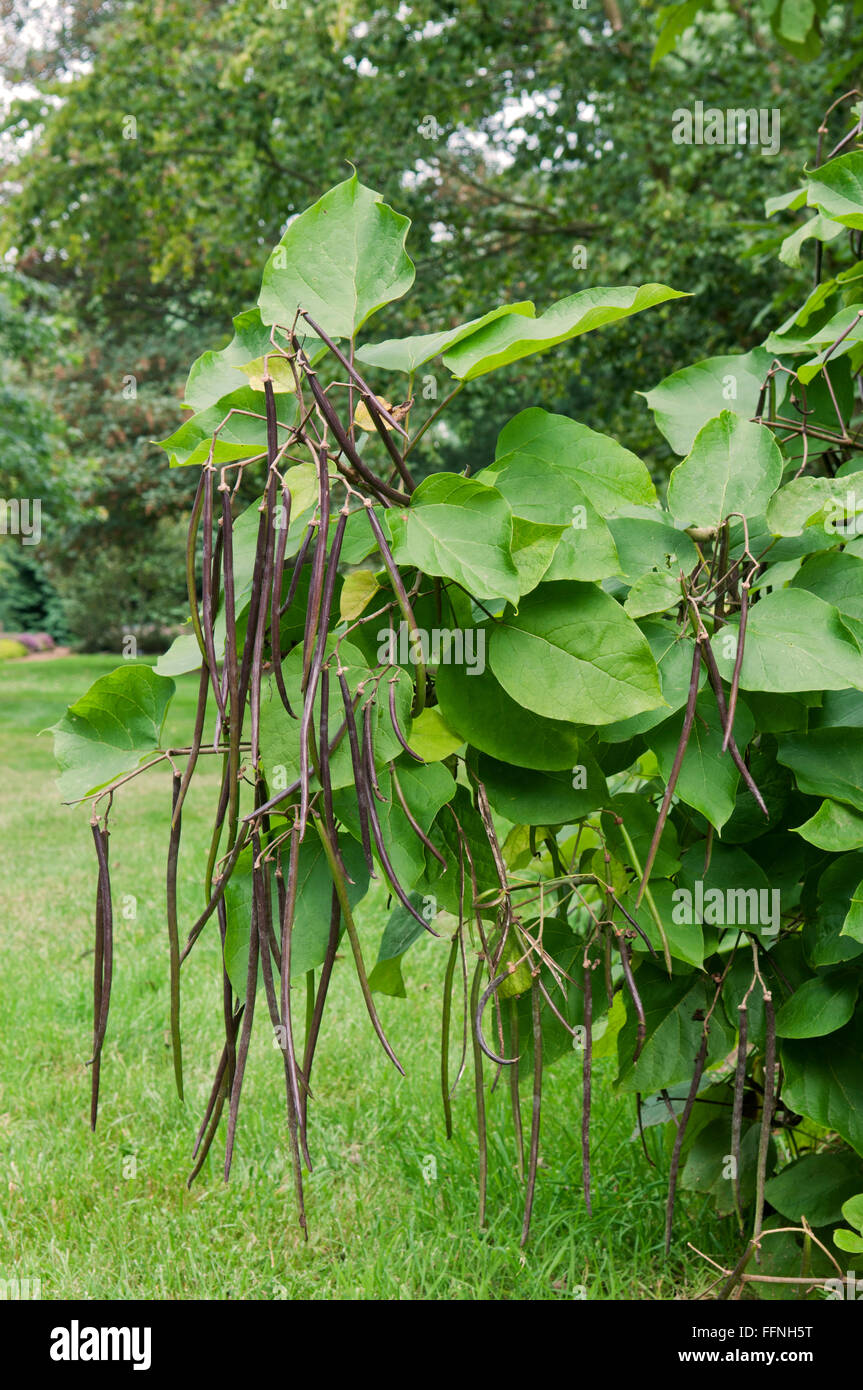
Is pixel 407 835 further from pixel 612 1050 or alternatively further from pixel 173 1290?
pixel 173 1290

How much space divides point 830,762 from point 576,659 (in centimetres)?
29

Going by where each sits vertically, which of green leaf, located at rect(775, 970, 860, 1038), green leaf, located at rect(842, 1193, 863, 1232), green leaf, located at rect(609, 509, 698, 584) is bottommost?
green leaf, located at rect(842, 1193, 863, 1232)

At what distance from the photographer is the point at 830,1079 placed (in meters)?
1.05

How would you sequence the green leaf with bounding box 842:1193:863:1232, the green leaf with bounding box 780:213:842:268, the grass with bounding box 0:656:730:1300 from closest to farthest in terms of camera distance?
the green leaf with bounding box 842:1193:863:1232 < the green leaf with bounding box 780:213:842:268 < the grass with bounding box 0:656:730:1300

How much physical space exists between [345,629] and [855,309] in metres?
0.59

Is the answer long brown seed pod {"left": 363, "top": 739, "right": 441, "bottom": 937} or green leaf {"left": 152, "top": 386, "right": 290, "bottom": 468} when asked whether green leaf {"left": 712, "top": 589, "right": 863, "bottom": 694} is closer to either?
long brown seed pod {"left": 363, "top": 739, "right": 441, "bottom": 937}

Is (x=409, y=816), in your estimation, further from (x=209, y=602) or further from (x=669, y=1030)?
→ (x=669, y=1030)

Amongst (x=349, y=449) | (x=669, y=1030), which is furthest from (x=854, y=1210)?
(x=349, y=449)

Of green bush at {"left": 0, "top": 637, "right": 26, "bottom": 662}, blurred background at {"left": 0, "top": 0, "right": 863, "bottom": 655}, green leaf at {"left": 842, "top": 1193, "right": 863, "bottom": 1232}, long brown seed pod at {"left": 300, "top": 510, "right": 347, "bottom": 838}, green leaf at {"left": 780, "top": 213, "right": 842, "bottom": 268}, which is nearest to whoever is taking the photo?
long brown seed pod at {"left": 300, "top": 510, "right": 347, "bottom": 838}

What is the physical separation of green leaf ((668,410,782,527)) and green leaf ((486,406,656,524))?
0.04 m

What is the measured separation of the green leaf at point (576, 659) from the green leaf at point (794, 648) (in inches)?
4.0

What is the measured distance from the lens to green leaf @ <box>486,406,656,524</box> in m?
0.84

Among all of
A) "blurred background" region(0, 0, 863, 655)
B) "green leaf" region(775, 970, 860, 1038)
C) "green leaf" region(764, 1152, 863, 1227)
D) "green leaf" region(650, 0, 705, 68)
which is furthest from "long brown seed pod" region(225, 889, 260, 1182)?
"blurred background" region(0, 0, 863, 655)

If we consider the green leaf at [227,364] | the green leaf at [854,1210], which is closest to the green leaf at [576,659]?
the green leaf at [227,364]
